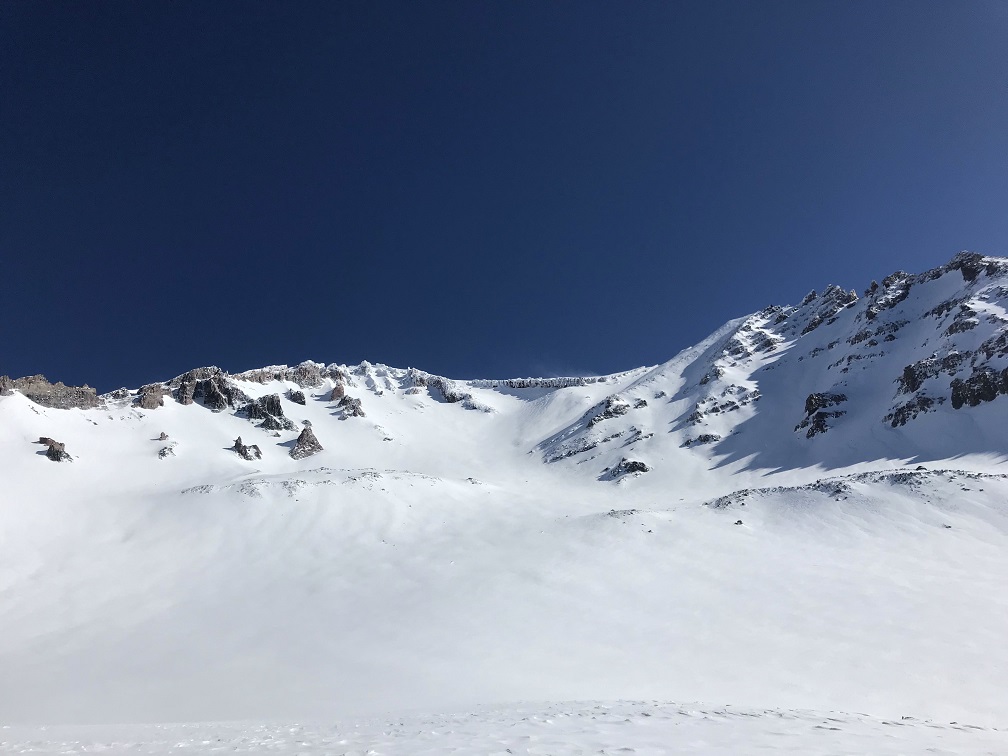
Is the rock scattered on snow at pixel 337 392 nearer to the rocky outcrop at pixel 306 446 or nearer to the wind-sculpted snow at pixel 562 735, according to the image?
the rocky outcrop at pixel 306 446

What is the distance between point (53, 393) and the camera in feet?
218

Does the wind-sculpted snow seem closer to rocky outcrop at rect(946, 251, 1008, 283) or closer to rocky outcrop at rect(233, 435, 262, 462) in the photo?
rocky outcrop at rect(233, 435, 262, 462)

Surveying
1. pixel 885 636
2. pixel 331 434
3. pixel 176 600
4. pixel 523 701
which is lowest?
pixel 885 636

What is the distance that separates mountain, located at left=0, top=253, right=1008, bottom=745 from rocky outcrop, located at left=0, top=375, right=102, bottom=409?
39 cm

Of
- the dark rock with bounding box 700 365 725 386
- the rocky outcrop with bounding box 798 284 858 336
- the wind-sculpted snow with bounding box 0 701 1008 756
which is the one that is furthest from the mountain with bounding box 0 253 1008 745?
the rocky outcrop with bounding box 798 284 858 336

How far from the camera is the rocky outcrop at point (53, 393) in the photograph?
63.9 m

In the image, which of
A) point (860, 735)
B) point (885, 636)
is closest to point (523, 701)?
point (860, 735)

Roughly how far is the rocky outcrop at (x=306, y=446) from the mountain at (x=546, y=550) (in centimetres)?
42

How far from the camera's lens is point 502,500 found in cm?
5172

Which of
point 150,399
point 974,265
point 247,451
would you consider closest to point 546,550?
point 247,451

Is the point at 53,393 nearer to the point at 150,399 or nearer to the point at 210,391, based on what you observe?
the point at 150,399

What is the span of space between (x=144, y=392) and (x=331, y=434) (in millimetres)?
30199

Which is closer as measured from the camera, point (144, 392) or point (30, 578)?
point (30, 578)

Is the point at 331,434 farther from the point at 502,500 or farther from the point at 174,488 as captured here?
the point at 502,500
